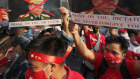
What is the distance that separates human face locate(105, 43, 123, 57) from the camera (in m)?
2.02

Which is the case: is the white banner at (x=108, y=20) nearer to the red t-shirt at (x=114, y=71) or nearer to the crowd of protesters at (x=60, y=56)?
the crowd of protesters at (x=60, y=56)

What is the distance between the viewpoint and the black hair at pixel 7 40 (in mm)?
2139

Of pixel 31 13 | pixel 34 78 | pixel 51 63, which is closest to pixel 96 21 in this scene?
pixel 51 63

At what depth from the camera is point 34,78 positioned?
1564 millimetres

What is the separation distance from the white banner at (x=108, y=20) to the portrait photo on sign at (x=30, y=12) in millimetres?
771

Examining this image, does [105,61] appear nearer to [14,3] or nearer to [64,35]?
[64,35]

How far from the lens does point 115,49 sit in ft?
6.73

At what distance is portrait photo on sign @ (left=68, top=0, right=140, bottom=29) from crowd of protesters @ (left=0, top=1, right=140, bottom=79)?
12 cm

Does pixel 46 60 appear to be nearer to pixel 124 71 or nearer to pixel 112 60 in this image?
pixel 112 60

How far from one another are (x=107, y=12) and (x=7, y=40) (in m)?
1.67

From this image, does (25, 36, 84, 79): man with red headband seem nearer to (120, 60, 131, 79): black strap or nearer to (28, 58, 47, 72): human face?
(28, 58, 47, 72): human face

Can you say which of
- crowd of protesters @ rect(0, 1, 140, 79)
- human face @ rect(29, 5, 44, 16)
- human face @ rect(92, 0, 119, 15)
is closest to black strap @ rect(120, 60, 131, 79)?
crowd of protesters @ rect(0, 1, 140, 79)

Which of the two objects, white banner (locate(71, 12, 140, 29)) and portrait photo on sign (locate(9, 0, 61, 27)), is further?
portrait photo on sign (locate(9, 0, 61, 27))

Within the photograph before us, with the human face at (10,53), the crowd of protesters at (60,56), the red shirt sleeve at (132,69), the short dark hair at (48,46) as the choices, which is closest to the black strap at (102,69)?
the crowd of protesters at (60,56)
